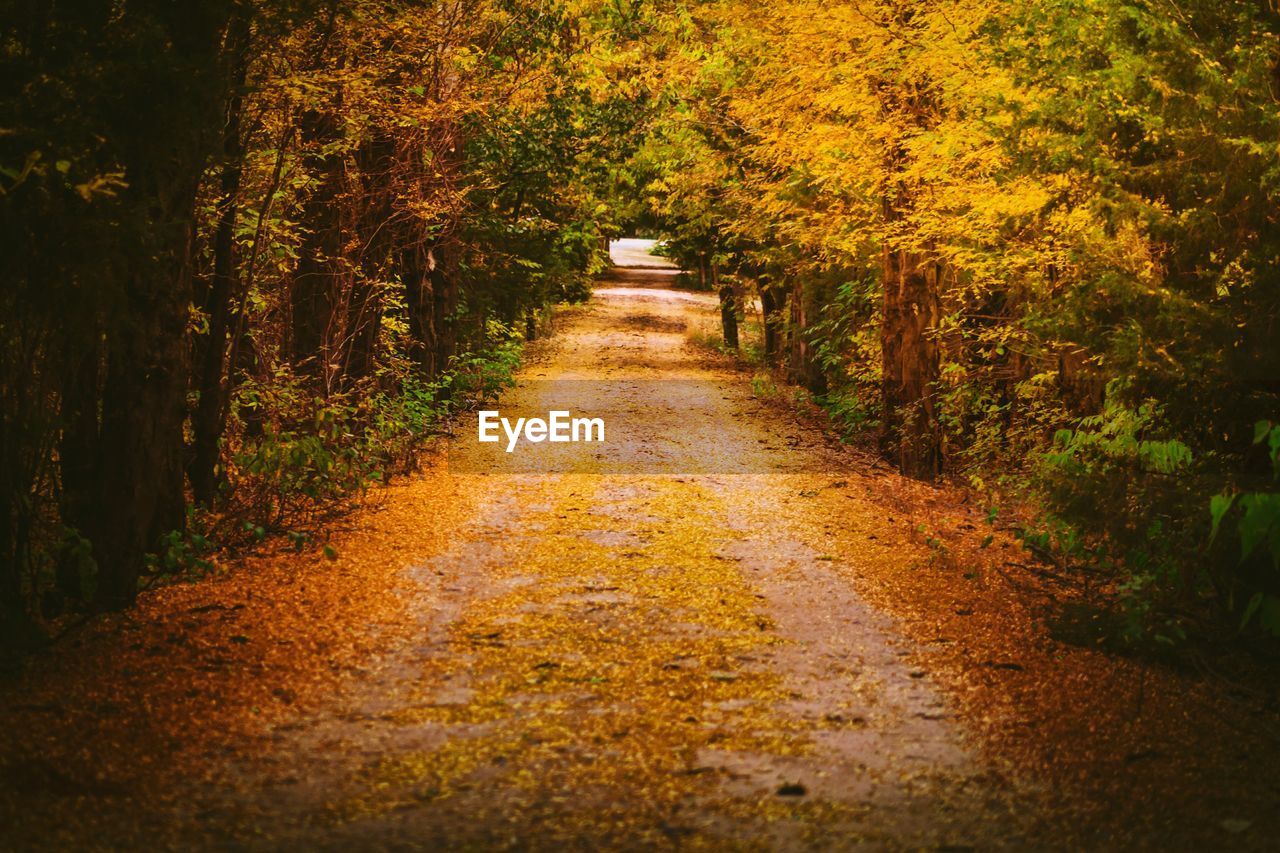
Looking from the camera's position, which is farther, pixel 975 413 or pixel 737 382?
pixel 737 382

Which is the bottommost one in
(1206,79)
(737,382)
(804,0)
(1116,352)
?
(737,382)

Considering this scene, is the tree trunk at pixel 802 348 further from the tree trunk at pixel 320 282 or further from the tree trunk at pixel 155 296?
the tree trunk at pixel 155 296

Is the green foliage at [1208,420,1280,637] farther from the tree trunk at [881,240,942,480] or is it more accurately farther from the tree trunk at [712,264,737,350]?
the tree trunk at [712,264,737,350]

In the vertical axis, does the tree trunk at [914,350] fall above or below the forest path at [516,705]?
above

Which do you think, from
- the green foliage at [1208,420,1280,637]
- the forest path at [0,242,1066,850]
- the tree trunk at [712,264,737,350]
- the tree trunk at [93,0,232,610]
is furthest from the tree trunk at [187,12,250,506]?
the tree trunk at [712,264,737,350]

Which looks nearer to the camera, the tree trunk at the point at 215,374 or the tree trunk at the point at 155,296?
the tree trunk at the point at 155,296

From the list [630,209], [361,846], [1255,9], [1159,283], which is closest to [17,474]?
[361,846]

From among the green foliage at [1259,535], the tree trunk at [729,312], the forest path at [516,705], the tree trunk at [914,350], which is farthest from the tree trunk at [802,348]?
the green foliage at [1259,535]

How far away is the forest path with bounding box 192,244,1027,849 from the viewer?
4688mm

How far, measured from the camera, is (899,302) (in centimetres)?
1598

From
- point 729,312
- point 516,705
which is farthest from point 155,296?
point 729,312

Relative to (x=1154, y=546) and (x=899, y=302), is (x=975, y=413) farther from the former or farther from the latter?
(x=1154, y=546)

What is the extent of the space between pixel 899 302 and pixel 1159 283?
8242 mm

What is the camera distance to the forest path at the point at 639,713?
4688 mm
